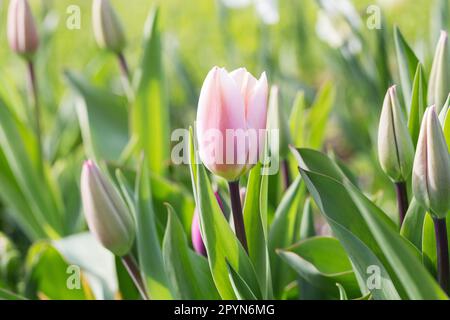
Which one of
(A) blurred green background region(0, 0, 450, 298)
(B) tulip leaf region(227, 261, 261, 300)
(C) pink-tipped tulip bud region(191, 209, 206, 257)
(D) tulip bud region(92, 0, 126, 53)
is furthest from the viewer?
(A) blurred green background region(0, 0, 450, 298)

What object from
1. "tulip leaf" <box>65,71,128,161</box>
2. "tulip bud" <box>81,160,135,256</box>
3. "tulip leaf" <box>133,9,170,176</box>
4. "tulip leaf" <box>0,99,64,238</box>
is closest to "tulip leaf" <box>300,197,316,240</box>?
"tulip bud" <box>81,160,135,256</box>

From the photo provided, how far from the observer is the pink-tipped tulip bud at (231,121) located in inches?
29.9

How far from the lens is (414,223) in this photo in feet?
2.80

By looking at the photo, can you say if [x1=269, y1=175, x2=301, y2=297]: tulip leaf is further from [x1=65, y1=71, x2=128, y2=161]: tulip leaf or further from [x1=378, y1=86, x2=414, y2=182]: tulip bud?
[x1=65, y1=71, x2=128, y2=161]: tulip leaf

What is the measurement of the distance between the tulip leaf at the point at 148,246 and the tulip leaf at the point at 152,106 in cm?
44

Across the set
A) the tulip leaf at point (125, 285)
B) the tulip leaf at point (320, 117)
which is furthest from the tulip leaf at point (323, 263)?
the tulip leaf at point (320, 117)

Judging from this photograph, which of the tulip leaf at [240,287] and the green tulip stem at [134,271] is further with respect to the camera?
the green tulip stem at [134,271]

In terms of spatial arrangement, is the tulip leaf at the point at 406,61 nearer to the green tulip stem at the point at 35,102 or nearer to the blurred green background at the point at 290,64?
the blurred green background at the point at 290,64

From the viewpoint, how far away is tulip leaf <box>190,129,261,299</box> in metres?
0.81

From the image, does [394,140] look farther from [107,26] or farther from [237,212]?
[107,26]

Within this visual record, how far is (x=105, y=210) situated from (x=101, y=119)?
666 mm

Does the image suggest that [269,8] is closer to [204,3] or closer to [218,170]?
[218,170]

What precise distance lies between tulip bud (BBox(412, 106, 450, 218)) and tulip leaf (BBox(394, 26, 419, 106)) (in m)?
0.28
